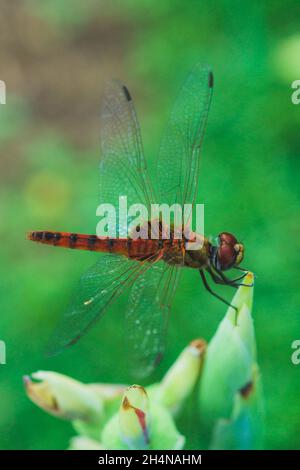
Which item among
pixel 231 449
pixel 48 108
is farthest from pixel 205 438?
pixel 48 108

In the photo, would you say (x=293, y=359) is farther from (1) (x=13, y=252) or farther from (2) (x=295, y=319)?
(1) (x=13, y=252)

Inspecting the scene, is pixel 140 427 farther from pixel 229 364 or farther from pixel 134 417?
pixel 229 364

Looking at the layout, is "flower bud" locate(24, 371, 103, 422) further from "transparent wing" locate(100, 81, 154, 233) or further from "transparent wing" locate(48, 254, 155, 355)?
"transparent wing" locate(100, 81, 154, 233)

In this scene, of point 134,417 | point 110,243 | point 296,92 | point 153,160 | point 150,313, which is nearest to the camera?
point 134,417

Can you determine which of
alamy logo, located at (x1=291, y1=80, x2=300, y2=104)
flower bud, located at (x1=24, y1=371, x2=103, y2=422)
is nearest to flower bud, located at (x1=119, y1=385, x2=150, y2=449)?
flower bud, located at (x1=24, y1=371, x2=103, y2=422)

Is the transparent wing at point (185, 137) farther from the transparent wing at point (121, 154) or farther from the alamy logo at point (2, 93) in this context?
the alamy logo at point (2, 93)

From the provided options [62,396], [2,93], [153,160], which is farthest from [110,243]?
[2,93]
